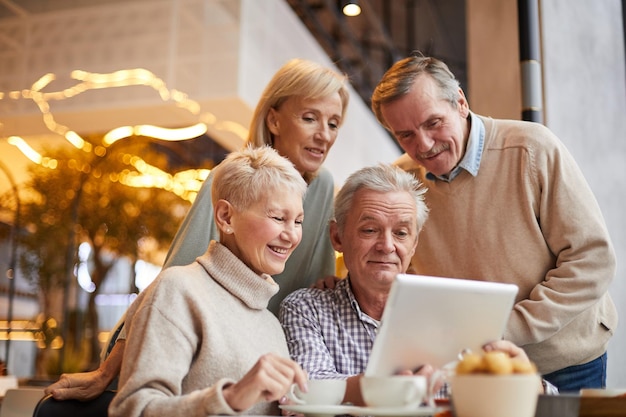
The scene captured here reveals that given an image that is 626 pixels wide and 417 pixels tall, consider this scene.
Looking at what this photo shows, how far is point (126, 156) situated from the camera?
8.68 meters

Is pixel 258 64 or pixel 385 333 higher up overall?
pixel 258 64

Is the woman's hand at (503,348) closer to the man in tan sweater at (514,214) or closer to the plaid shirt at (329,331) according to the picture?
the plaid shirt at (329,331)

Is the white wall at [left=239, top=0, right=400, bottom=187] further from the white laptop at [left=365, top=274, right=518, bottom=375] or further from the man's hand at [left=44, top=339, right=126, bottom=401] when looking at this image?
→ the white laptop at [left=365, top=274, right=518, bottom=375]

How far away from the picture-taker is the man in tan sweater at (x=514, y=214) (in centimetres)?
200

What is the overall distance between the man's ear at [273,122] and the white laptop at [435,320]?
1.26 meters

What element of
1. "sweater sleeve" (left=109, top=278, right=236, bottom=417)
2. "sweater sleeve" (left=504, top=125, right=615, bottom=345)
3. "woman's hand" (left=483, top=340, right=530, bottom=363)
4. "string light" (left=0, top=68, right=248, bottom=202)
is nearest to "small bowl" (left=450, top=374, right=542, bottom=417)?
"woman's hand" (left=483, top=340, right=530, bottom=363)

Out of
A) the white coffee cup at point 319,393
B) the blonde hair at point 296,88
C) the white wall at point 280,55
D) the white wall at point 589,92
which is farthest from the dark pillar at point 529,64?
the white wall at point 280,55

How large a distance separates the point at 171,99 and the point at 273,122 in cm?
340

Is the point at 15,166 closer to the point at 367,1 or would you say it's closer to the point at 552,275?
the point at 367,1

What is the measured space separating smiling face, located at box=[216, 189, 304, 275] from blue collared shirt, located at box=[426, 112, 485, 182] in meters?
0.78

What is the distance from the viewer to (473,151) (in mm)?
2215

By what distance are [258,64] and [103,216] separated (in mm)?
3545

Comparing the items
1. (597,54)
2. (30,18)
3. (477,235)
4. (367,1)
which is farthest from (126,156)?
(477,235)

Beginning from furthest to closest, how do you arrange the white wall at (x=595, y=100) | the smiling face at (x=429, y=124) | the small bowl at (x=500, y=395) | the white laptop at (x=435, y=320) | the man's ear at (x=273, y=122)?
the white wall at (x=595, y=100) < the man's ear at (x=273, y=122) < the smiling face at (x=429, y=124) < the white laptop at (x=435, y=320) < the small bowl at (x=500, y=395)
